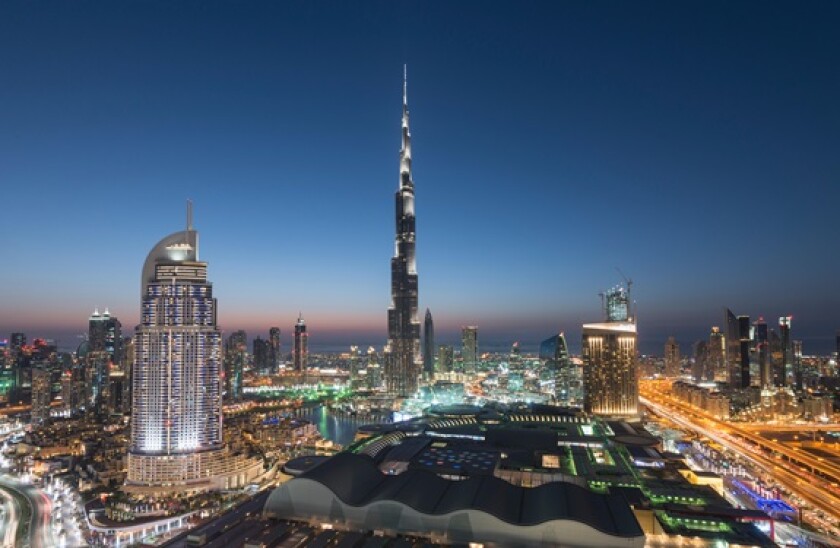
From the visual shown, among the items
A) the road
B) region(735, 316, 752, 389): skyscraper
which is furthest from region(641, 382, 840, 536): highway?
the road

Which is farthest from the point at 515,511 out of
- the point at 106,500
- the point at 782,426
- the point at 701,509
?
the point at 782,426

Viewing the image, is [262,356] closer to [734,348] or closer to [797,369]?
[734,348]

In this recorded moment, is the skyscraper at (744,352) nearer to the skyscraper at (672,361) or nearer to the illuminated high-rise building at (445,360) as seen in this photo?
the skyscraper at (672,361)

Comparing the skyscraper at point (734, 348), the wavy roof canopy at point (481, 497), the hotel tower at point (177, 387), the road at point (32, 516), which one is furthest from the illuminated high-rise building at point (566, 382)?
the road at point (32, 516)

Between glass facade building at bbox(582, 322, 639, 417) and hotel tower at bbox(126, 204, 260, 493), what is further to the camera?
glass facade building at bbox(582, 322, 639, 417)

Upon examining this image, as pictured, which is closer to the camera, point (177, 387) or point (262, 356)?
point (177, 387)

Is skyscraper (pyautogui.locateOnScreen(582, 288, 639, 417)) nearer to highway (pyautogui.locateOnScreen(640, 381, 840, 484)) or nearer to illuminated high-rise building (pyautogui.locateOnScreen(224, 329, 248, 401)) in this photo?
highway (pyautogui.locateOnScreen(640, 381, 840, 484))

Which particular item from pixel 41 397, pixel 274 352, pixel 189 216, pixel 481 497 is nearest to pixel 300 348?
pixel 274 352
